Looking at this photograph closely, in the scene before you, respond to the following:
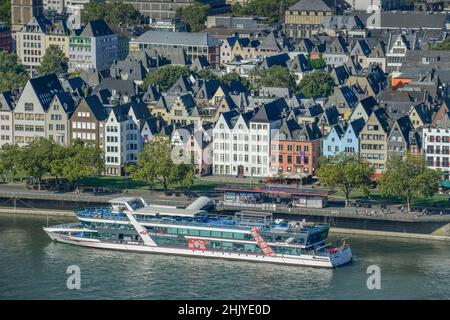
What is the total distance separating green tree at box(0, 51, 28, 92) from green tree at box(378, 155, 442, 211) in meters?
31.1

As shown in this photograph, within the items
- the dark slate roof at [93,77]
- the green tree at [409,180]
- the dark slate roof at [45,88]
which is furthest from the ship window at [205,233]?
the dark slate roof at [93,77]

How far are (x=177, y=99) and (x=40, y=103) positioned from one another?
26.3 feet

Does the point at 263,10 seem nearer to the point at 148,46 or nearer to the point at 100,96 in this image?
the point at 148,46

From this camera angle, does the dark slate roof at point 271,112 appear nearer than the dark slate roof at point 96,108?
Yes

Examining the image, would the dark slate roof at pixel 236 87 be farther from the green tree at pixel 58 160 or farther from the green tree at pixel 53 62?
the green tree at pixel 53 62

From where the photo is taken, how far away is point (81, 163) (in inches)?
3169

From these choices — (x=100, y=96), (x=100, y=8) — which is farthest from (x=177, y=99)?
(x=100, y=8)

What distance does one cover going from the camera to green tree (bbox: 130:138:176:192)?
260ft

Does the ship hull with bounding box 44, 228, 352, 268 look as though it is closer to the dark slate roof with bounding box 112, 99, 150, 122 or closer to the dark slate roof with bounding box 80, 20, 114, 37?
the dark slate roof with bounding box 112, 99, 150, 122

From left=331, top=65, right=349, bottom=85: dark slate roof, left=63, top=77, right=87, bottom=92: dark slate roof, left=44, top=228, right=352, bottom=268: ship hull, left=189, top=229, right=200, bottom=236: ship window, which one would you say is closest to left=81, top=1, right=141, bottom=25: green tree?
left=331, top=65, right=349, bottom=85: dark slate roof

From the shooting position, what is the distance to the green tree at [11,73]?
100m

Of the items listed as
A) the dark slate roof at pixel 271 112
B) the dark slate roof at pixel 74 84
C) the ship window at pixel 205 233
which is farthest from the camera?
the dark slate roof at pixel 74 84

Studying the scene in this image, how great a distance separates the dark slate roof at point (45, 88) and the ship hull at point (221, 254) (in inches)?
665

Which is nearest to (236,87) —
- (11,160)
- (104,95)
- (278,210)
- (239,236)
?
(104,95)
